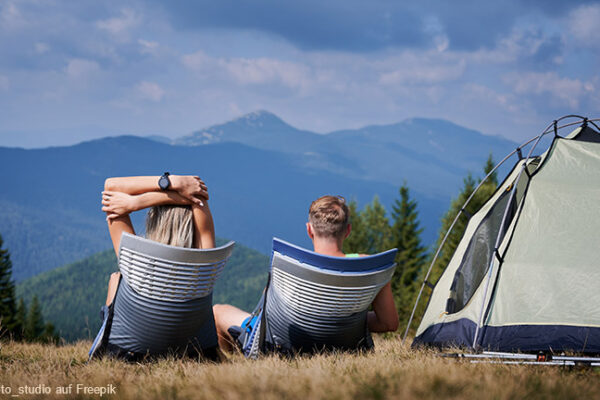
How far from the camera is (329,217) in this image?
363cm

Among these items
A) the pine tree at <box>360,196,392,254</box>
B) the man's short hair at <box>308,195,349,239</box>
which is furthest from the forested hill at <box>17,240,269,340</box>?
the man's short hair at <box>308,195,349,239</box>

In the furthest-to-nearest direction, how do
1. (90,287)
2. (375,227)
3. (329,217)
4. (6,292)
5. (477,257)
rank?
1. (90,287)
2. (375,227)
3. (6,292)
4. (477,257)
5. (329,217)

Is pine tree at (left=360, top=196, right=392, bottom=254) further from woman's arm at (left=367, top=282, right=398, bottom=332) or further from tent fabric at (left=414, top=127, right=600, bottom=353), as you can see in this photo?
woman's arm at (left=367, top=282, right=398, bottom=332)

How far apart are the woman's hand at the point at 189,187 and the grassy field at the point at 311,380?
3.42ft

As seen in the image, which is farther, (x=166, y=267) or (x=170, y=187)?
(x=170, y=187)

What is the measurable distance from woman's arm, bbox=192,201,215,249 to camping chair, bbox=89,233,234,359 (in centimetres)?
18

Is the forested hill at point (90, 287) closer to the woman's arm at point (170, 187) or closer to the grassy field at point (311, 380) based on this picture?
the woman's arm at point (170, 187)

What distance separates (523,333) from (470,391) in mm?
2450

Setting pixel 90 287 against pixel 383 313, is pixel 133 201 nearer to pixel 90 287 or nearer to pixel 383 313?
pixel 383 313

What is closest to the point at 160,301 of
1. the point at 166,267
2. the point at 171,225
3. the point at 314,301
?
the point at 166,267

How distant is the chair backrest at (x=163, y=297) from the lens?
125 inches

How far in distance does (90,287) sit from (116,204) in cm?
17326

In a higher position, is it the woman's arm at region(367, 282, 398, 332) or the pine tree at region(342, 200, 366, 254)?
the woman's arm at region(367, 282, 398, 332)

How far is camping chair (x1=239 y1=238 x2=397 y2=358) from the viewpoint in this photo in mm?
3395
